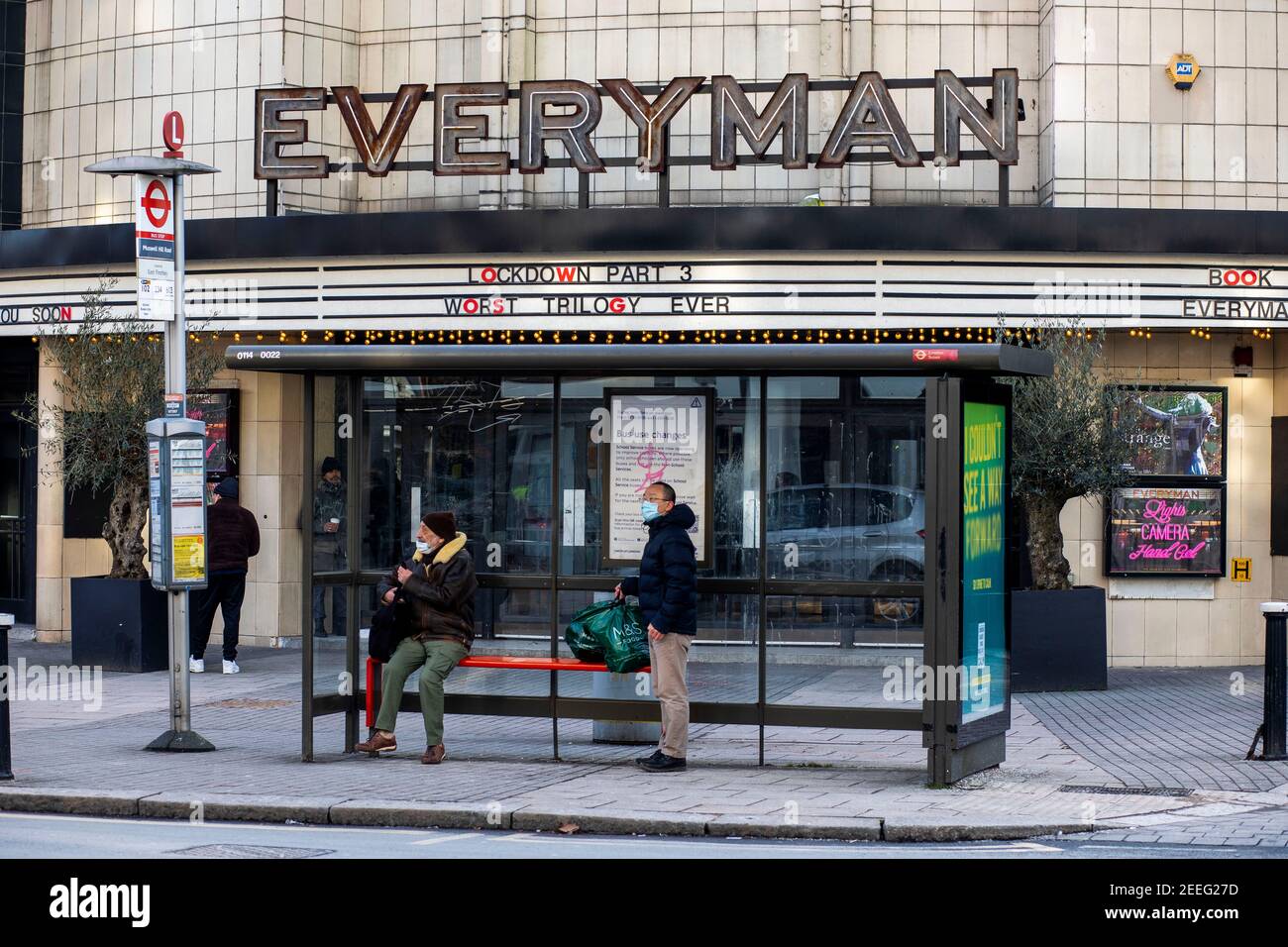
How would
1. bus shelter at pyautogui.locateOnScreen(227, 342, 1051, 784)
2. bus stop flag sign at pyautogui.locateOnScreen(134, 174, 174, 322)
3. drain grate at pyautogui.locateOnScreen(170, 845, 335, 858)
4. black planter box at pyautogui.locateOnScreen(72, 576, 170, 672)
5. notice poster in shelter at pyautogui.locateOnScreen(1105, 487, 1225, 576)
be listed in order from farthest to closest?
notice poster in shelter at pyautogui.locateOnScreen(1105, 487, 1225, 576), black planter box at pyautogui.locateOnScreen(72, 576, 170, 672), bus stop flag sign at pyautogui.locateOnScreen(134, 174, 174, 322), bus shelter at pyautogui.locateOnScreen(227, 342, 1051, 784), drain grate at pyautogui.locateOnScreen(170, 845, 335, 858)

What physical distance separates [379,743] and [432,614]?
1014mm

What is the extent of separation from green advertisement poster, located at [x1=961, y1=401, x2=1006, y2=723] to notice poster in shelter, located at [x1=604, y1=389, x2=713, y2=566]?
74.2 inches

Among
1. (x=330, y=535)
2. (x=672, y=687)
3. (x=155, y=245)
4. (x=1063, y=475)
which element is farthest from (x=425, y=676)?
(x=1063, y=475)

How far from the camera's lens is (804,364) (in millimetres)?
11383

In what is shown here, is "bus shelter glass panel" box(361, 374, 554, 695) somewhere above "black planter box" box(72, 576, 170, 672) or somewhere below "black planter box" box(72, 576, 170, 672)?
above

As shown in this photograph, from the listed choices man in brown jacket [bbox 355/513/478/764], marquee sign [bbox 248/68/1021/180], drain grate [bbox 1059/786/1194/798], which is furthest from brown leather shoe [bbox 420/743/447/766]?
marquee sign [bbox 248/68/1021/180]

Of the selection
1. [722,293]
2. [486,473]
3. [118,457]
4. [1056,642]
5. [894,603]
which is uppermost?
[722,293]

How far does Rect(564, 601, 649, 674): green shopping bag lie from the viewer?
1210 centimetres

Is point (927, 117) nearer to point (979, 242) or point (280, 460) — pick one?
point (979, 242)

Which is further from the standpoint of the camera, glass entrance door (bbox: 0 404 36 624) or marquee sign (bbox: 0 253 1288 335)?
glass entrance door (bbox: 0 404 36 624)

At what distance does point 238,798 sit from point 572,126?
31.8 feet

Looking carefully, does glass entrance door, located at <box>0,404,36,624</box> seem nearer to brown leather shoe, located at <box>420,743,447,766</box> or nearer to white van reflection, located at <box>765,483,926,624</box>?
brown leather shoe, located at <box>420,743,447,766</box>

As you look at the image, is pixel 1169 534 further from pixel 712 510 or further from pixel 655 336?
pixel 712 510

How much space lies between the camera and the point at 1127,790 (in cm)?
1098
